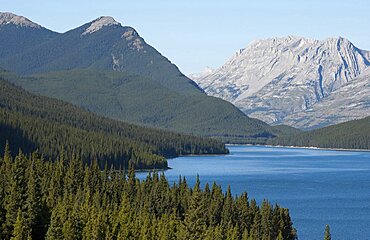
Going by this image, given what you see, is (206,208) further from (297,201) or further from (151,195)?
(297,201)

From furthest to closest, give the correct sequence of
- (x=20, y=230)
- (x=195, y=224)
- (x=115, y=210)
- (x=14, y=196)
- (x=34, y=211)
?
(x=115, y=210) → (x=14, y=196) → (x=195, y=224) → (x=34, y=211) → (x=20, y=230)

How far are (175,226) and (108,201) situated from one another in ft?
83.8

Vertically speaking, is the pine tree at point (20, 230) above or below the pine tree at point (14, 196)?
below

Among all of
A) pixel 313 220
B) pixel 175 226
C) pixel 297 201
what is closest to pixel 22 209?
pixel 175 226

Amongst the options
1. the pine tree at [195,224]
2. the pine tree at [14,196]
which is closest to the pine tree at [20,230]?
the pine tree at [14,196]

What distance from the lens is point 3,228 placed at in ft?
337

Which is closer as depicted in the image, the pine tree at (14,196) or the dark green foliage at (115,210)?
the dark green foliage at (115,210)

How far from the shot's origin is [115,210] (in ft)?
399

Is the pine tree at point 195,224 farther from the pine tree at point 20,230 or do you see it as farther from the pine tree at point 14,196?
the pine tree at point 14,196

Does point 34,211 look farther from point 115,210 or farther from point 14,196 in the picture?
point 115,210

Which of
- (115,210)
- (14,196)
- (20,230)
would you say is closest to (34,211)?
(14,196)

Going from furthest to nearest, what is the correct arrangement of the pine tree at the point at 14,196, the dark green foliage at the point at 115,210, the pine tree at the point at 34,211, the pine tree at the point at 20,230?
the pine tree at the point at 34,211, the pine tree at the point at 14,196, the dark green foliage at the point at 115,210, the pine tree at the point at 20,230

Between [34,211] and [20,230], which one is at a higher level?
[34,211]

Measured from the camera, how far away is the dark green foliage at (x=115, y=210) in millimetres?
102188
